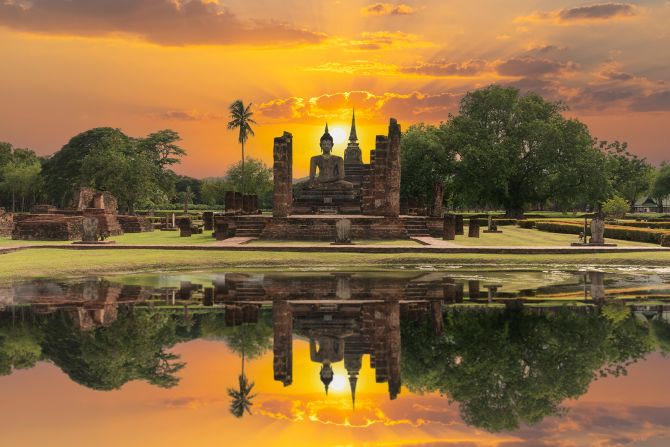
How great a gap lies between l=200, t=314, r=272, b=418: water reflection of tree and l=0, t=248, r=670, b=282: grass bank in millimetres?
8971

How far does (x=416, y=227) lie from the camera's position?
109 ft

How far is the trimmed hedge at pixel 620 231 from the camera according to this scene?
1299 inches

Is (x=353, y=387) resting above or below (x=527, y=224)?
below

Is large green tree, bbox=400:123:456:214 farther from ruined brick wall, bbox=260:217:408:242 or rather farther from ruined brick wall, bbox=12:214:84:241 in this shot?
ruined brick wall, bbox=12:214:84:241

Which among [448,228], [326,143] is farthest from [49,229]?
[326,143]

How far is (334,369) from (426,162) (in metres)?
57.7

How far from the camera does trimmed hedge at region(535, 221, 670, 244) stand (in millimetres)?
33000

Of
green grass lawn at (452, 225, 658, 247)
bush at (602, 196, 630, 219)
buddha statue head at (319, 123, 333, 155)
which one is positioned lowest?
green grass lawn at (452, 225, 658, 247)

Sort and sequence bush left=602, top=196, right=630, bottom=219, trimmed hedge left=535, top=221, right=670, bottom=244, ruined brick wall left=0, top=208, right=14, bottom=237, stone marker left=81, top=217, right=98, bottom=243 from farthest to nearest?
bush left=602, top=196, right=630, bottom=219 < ruined brick wall left=0, top=208, right=14, bottom=237 < trimmed hedge left=535, top=221, right=670, bottom=244 < stone marker left=81, top=217, right=98, bottom=243

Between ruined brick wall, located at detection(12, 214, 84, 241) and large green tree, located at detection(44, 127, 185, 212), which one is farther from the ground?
large green tree, located at detection(44, 127, 185, 212)

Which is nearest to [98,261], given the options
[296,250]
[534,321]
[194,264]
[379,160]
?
[194,264]

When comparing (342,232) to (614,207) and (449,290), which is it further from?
(614,207)

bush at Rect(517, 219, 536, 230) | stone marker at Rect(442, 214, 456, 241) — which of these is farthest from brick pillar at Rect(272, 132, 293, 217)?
bush at Rect(517, 219, 536, 230)

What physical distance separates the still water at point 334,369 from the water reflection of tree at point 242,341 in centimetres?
3
